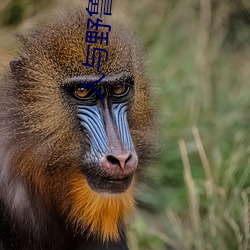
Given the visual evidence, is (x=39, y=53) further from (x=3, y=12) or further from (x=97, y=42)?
(x=3, y=12)

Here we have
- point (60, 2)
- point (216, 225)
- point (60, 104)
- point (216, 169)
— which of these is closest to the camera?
point (60, 104)

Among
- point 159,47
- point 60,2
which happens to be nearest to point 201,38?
point 159,47

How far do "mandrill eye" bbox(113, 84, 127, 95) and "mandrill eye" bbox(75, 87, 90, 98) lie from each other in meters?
0.12

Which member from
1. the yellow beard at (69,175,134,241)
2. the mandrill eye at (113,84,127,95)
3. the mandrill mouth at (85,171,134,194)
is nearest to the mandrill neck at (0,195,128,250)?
the yellow beard at (69,175,134,241)

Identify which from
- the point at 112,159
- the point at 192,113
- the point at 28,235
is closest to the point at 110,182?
the point at 112,159

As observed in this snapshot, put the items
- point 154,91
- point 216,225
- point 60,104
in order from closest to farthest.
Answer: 1. point 60,104
2. point 154,91
3. point 216,225

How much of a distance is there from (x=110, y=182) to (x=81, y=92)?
0.42m

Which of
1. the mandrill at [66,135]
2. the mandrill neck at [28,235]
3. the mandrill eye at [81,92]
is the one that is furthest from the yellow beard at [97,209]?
the mandrill eye at [81,92]

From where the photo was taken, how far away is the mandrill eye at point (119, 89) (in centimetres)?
379

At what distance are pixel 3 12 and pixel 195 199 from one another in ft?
8.32

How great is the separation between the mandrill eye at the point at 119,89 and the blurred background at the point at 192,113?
0.30 meters

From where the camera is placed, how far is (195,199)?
16.6 feet

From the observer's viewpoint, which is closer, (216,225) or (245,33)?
(216,225)

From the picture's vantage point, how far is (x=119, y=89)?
12.5 feet
